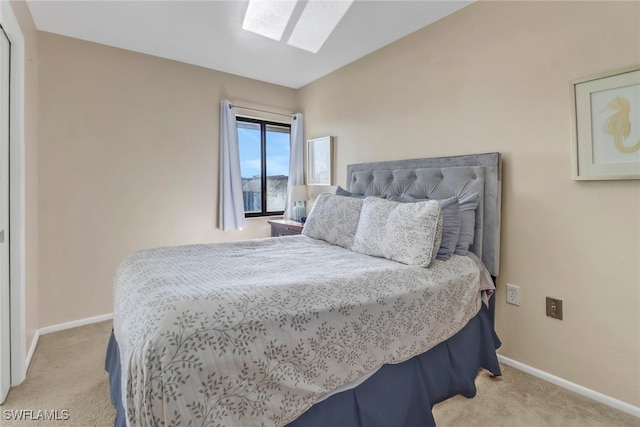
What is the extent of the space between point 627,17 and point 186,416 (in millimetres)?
2532

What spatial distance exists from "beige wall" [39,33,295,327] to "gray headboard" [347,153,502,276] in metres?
1.96

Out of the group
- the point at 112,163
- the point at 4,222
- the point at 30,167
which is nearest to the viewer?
the point at 4,222

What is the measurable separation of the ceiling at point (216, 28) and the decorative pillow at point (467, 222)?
1380 millimetres

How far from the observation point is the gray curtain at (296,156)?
3.93 metres

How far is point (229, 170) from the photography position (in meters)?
3.50

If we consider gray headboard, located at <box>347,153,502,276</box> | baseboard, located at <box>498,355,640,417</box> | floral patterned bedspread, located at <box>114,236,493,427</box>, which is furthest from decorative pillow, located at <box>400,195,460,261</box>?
baseboard, located at <box>498,355,640,417</box>

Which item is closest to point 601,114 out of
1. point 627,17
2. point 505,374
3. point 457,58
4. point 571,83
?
point 571,83

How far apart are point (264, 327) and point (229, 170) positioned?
271cm

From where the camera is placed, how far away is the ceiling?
2.24 meters

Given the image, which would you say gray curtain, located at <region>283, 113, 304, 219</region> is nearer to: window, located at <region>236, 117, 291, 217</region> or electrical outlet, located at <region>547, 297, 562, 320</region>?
window, located at <region>236, 117, 291, 217</region>

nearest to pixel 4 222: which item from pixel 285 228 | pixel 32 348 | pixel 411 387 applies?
pixel 32 348

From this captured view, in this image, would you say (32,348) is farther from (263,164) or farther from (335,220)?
(263,164)

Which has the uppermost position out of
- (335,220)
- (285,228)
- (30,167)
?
(30,167)

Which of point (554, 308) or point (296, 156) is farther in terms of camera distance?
point (296, 156)
